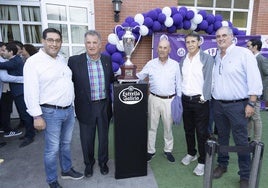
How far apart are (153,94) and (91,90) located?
809mm

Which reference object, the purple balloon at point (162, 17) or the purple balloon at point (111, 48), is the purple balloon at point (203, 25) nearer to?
the purple balloon at point (162, 17)

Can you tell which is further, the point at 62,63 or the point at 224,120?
the point at 224,120

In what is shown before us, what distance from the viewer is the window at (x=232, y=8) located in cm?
545

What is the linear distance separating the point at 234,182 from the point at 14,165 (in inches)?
105

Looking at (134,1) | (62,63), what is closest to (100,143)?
(62,63)

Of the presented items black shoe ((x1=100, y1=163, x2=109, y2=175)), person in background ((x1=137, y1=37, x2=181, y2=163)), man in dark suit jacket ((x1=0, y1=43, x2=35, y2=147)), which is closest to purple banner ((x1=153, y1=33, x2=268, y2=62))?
person in background ((x1=137, y1=37, x2=181, y2=163))

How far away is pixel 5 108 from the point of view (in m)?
3.57

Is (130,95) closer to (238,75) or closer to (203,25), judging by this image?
(238,75)

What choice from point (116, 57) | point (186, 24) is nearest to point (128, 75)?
point (116, 57)

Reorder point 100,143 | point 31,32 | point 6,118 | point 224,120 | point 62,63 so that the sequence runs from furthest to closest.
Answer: point 31,32
point 6,118
point 100,143
point 224,120
point 62,63

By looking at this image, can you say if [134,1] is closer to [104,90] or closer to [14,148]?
[104,90]

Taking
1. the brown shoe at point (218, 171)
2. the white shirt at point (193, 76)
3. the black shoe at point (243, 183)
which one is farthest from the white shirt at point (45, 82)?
the black shoe at point (243, 183)

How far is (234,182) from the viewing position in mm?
2330

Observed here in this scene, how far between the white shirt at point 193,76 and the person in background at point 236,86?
152 mm
